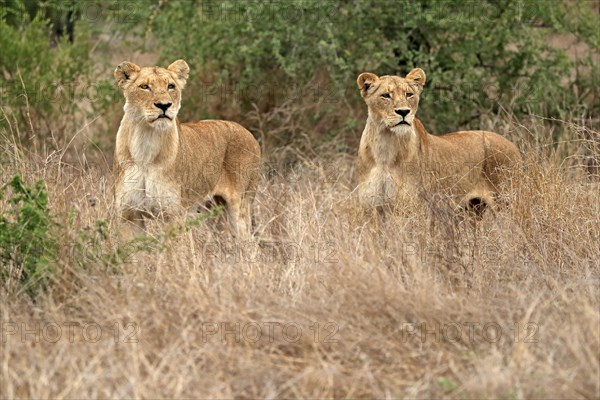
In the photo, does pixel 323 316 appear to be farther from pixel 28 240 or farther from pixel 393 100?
pixel 393 100

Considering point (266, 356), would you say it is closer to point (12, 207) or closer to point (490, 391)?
point (490, 391)

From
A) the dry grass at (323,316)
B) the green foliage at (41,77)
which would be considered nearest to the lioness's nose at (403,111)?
the dry grass at (323,316)

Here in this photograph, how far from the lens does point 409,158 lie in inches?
285

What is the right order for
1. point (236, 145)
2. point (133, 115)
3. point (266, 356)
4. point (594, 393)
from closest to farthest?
point (594, 393) < point (266, 356) < point (133, 115) < point (236, 145)

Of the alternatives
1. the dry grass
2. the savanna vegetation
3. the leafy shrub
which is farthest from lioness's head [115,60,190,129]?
the leafy shrub

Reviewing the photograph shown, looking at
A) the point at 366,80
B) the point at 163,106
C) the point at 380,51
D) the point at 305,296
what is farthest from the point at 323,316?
the point at 380,51

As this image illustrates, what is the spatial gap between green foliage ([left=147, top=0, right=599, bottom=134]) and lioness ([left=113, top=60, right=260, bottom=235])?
323cm

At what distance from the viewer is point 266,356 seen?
4707 mm

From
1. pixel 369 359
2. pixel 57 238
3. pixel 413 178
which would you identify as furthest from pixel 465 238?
pixel 57 238

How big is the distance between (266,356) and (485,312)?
103cm

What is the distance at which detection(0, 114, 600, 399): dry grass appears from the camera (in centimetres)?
446

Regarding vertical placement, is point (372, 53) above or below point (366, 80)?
below

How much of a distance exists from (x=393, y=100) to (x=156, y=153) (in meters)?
1.52

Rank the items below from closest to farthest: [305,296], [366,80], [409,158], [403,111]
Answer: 1. [305,296]
2. [403,111]
3. [409,158]
4. [366,80]
